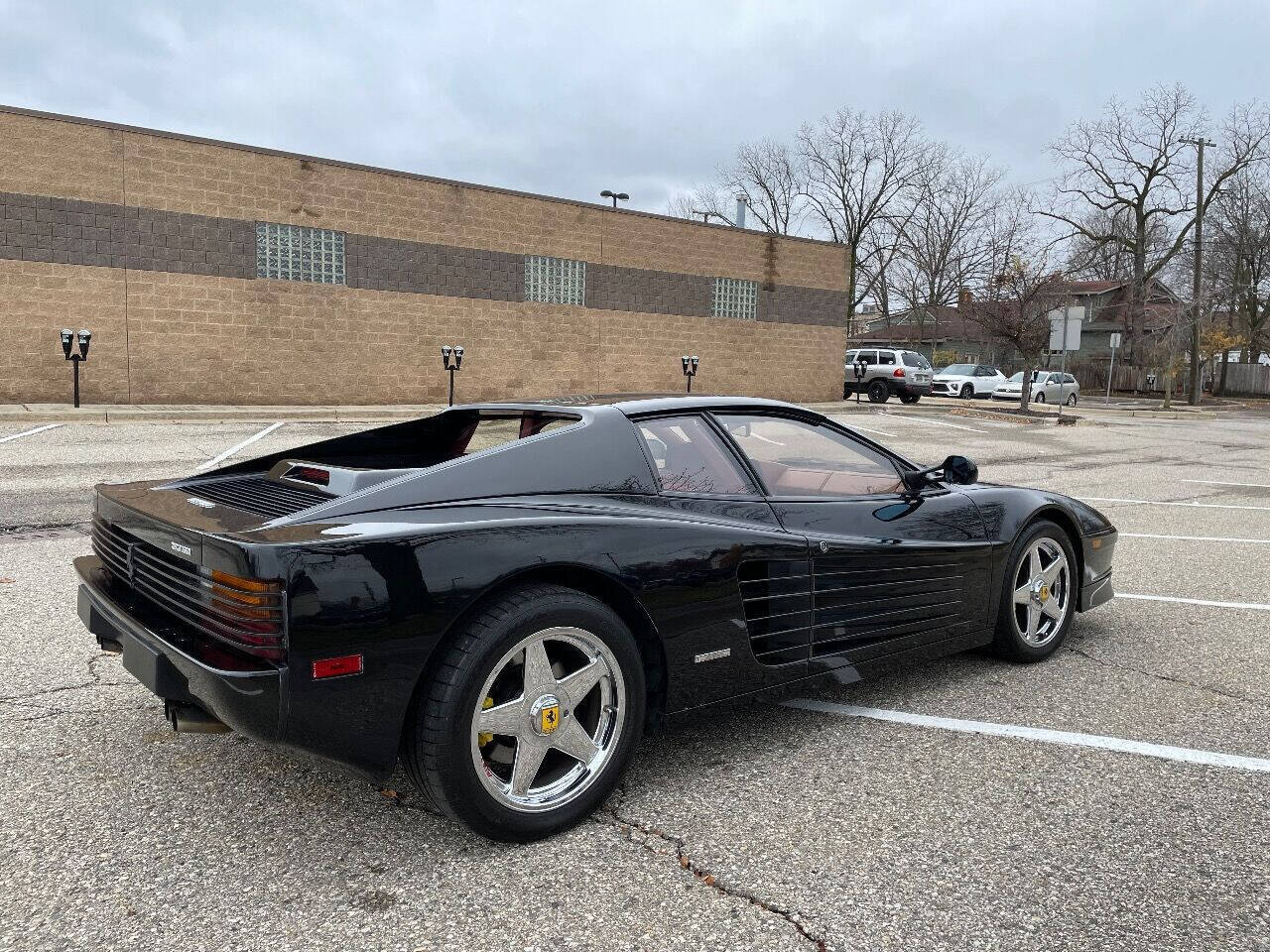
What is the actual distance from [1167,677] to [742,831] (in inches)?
97.4

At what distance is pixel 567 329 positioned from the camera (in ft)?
82.9

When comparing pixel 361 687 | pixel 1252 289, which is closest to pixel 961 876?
pixel 361 687

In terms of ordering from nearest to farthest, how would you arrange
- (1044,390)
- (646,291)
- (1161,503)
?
(1161,503) < (646,291) < (1044,390)

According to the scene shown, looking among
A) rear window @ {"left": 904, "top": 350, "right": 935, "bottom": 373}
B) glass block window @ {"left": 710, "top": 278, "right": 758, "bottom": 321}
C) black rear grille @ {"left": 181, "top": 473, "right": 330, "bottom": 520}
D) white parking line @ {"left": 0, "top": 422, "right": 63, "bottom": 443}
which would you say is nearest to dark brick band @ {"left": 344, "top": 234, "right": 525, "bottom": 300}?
glass block window @ {"left": 710, "top": 278, "right": 758, "bottom": 321}

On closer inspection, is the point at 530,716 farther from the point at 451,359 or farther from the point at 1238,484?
the point at 451,359

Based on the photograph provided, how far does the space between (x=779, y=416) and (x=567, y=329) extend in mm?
21879

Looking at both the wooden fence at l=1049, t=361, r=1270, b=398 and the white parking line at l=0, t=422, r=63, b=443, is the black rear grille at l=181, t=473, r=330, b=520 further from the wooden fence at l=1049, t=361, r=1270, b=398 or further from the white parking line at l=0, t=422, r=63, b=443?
the wooden fence at l=1049, t=361, r=1270, b=398

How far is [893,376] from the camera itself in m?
31.8

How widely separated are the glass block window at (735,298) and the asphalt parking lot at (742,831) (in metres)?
24.3

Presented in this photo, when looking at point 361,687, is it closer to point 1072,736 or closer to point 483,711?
point 483,711

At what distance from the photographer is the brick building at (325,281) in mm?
18734

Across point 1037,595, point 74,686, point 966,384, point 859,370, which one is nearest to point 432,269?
point 859,370

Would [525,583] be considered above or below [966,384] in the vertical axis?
below

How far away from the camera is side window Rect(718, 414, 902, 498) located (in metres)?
3.70
